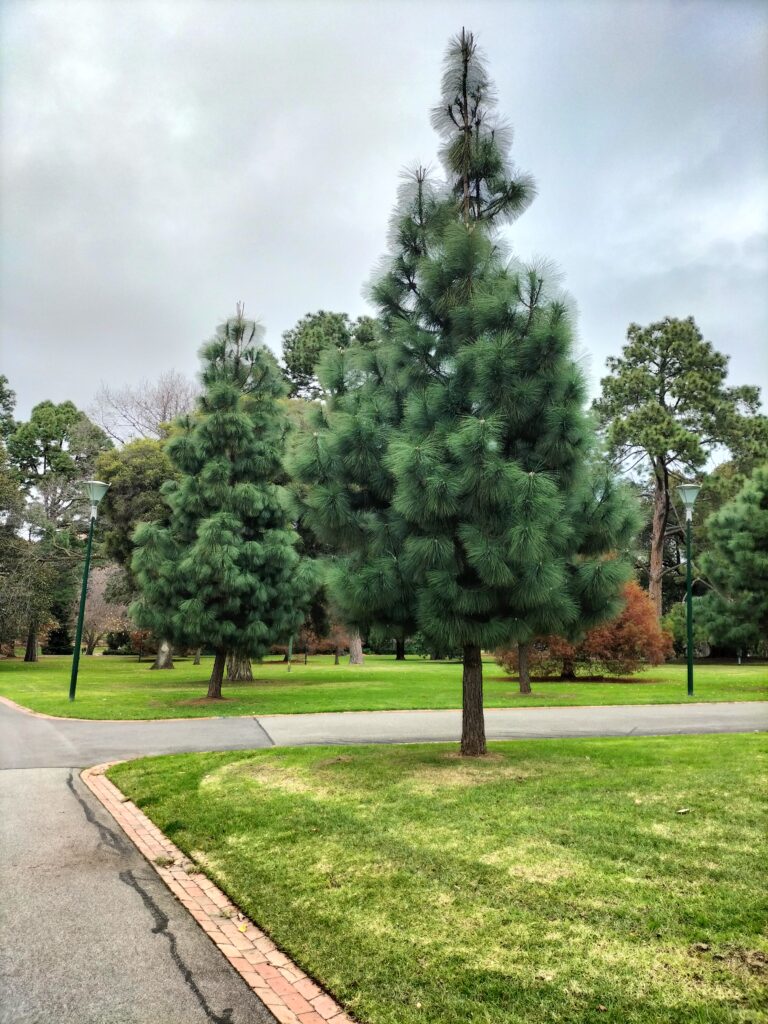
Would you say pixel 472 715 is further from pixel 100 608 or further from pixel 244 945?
pixel 100 608

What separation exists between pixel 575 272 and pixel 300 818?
638 centimetres

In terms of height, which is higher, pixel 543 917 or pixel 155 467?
pixel 155 467

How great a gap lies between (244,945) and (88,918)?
102 cm

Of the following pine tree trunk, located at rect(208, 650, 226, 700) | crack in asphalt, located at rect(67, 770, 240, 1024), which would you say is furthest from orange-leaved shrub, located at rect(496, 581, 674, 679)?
crack in asphalt, located at rect(67, 770, 240, 1024)

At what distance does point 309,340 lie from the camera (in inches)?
1458

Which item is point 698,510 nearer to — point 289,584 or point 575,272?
point 289,584

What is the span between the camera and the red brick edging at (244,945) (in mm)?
3098

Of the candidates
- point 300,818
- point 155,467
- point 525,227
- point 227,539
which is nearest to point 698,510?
point 155,467

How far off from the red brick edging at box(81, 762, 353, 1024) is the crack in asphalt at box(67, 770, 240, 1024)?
14cm

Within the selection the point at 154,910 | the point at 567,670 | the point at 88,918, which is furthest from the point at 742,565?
the point at 88,918

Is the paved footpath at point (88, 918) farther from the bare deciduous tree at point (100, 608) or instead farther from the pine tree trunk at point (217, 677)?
the bare deciduous tree at point (100, 608)

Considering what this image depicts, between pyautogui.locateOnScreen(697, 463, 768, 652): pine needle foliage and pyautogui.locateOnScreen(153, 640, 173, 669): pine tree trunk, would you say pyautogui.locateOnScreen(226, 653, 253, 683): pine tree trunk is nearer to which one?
pyautogui.locateOnScreen(153, 640, 173, 669): pine tree trunk

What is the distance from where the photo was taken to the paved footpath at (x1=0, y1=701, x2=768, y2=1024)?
3.12m

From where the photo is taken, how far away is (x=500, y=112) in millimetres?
8984
